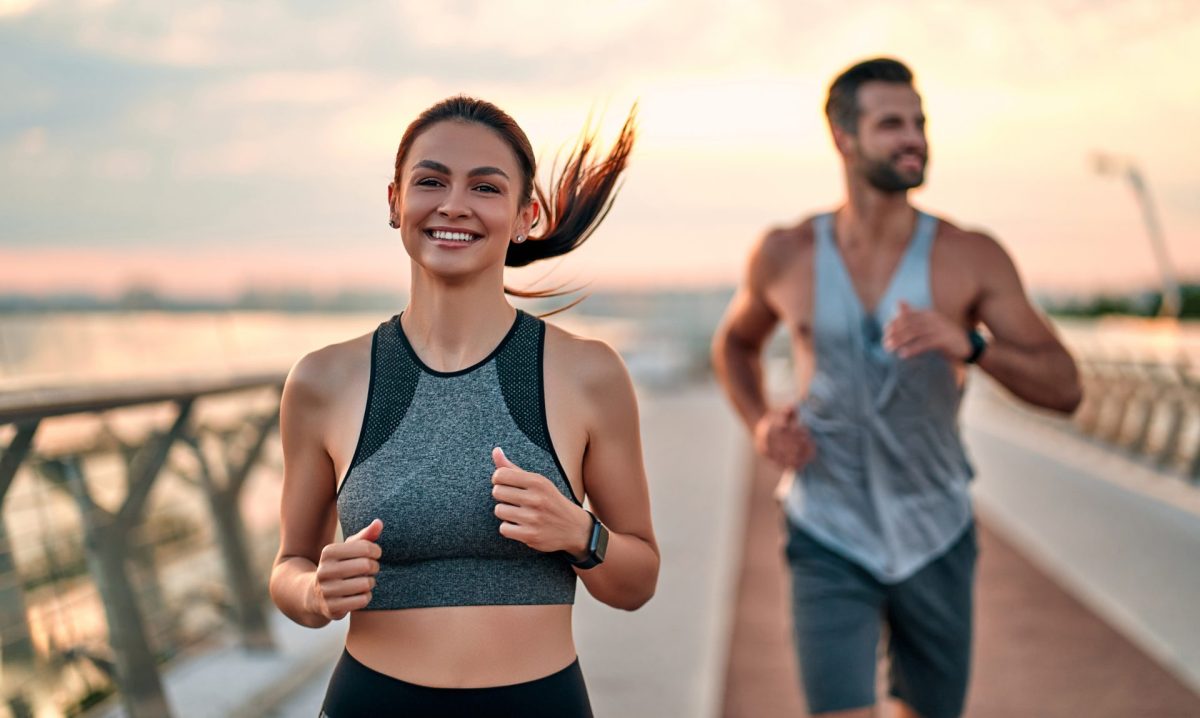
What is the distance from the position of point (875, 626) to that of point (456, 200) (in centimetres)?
212

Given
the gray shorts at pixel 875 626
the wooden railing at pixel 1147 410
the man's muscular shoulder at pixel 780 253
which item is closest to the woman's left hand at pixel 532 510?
the gray shorts at pixel 875 626

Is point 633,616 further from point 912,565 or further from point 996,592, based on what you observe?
point 912,565

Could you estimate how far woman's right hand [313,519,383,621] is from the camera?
6.68ft

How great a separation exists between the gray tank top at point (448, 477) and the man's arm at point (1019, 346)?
1.72m

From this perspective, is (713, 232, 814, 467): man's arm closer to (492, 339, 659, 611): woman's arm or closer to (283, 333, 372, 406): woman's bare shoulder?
(492, 339, 659, 611): woman's arm

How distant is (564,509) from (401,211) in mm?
549

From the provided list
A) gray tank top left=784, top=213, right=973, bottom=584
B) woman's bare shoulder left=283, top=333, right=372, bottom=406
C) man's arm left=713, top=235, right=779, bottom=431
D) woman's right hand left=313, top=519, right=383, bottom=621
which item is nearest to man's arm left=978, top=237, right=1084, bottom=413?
gray tank top left=784, top=213, right=973, bottom=584

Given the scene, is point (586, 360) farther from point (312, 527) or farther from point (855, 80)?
point (855, 80)

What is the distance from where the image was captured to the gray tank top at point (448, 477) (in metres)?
2.13

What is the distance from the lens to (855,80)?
385cm

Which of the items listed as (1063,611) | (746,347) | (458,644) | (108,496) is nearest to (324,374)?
(458,644)

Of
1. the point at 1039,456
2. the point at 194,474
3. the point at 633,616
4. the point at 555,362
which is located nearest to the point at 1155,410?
the point at 1039,456

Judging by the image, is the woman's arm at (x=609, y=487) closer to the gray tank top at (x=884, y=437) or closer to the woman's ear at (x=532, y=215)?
the woman's ear at (x=532, y=215)

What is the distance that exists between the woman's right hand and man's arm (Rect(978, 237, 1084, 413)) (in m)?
1.99
